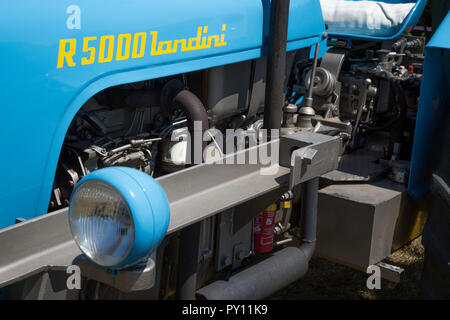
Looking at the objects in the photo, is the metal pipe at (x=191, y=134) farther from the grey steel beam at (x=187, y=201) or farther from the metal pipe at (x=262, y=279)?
the grey steel beam at (x=187, y=201)

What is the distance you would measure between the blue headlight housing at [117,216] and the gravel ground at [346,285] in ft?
6.11

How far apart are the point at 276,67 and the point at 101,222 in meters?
1.03

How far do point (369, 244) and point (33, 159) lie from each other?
3.99 feet

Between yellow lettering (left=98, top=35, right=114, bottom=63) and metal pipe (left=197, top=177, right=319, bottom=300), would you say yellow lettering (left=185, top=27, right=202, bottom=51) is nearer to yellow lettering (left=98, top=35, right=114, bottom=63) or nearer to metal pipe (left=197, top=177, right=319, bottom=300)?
yellow lettering (left=98, top=35, right=114, bottom=63)

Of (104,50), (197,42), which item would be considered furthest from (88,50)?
(197,42)

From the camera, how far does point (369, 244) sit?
2.16 meters

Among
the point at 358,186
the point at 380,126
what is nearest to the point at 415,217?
the point at 358,186

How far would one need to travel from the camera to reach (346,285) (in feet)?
10.5

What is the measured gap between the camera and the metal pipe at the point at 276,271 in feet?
5.96

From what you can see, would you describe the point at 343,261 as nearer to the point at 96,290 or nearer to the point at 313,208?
the point at 313,208

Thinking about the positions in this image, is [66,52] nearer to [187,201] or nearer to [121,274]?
[187,201]

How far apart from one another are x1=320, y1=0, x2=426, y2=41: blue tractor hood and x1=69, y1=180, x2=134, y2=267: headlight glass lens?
1.96 meters

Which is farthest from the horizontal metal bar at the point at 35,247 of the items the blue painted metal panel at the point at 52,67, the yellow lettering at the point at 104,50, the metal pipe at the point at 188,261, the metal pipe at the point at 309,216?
the metal pipe at the point at 309,216

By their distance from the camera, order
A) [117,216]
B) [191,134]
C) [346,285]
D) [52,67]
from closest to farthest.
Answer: [117,216] < [52,67] < [191,134] < [346,285]
